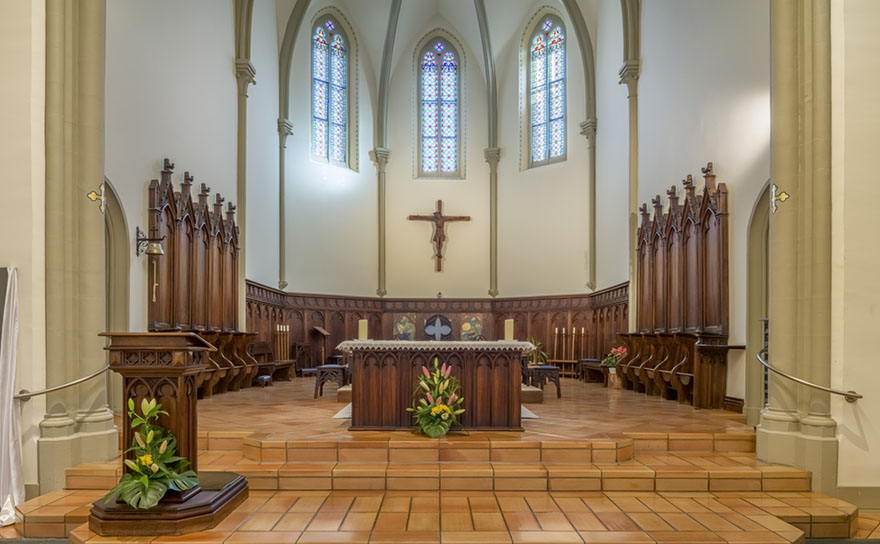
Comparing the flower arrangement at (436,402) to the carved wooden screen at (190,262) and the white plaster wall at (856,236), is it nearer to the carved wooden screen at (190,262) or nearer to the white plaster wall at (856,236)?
the white plaster wall at (856,236)

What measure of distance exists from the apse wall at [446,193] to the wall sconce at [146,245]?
6939 mm

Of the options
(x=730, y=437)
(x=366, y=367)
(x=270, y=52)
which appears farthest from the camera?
(x=270, y=52)

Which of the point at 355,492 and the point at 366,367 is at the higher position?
the point at 366,367

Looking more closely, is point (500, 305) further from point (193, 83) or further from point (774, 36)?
point (774, 36)

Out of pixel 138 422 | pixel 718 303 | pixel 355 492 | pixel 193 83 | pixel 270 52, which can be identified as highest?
pixel 270 52

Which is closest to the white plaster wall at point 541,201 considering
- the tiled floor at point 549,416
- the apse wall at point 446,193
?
the apse wall at point 446,193

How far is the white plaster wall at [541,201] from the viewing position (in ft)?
53.4

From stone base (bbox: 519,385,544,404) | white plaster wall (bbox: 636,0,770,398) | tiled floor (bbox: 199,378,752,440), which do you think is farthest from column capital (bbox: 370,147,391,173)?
stone base (bbox: 519,385,544,404)

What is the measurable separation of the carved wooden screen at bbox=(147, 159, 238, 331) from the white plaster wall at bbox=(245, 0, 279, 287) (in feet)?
4.14

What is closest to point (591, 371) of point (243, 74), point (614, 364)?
point (614, 364)

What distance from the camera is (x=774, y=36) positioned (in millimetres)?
6914

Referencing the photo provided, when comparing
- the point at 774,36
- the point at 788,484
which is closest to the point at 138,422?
the point at 788,484

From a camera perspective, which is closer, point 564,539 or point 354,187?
point 564,539

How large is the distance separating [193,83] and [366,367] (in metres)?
5.65
